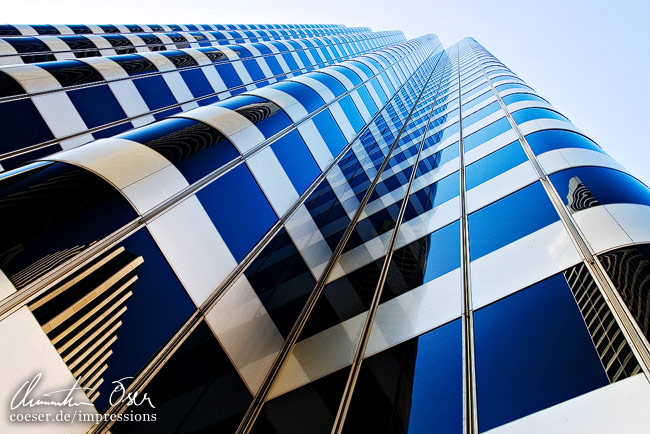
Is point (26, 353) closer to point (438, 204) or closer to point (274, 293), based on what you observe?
point (274, 293)

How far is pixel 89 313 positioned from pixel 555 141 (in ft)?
34.1

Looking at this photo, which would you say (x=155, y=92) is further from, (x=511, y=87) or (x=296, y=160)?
(x=511, y=87)

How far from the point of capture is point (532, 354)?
519 centimetres

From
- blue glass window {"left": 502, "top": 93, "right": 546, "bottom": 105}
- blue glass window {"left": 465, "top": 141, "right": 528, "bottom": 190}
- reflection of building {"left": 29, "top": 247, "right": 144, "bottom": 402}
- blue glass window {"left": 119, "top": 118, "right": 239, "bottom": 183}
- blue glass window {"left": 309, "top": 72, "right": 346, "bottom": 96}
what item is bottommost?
blue glass window {"left": 465, "top": 141, "right": 528, "bottom": 190}

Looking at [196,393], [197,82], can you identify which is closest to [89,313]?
[196,393]

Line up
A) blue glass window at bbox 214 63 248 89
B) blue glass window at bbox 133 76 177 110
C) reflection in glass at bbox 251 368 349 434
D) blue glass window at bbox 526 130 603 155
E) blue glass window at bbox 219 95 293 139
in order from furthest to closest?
blue glass window at bbox 214 63 248 89, blue glass window at bbox 133 76 177 110, blue glass window at bbox 219 95 293 139, blue glass window at bbox 526 130 603 155, reflection in glass at bbox 251 368 349 434

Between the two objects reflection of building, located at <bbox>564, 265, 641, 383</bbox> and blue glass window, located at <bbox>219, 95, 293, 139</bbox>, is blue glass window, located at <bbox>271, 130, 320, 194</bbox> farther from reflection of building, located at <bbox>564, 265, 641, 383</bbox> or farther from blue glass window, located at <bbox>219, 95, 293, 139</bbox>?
reflection of building, located at <bbox>564, 265, 641, 383</bbox>

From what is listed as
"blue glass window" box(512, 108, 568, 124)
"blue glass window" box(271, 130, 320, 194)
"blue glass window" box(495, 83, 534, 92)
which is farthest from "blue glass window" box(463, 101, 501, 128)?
"blue glass window" box(271, 130, 320, 194)

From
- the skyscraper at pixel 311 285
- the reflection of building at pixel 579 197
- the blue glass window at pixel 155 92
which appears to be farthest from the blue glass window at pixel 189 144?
the blue glass window at pixel 155 92

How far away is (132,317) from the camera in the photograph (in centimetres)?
609

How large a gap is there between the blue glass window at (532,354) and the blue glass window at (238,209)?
4776 millimetres

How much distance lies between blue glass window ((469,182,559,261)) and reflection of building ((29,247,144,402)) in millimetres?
5965

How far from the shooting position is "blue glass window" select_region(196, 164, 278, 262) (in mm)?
8312

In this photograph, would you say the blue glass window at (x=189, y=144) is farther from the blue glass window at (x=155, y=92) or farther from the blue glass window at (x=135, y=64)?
the blue glass window at (x=135, y=64)
